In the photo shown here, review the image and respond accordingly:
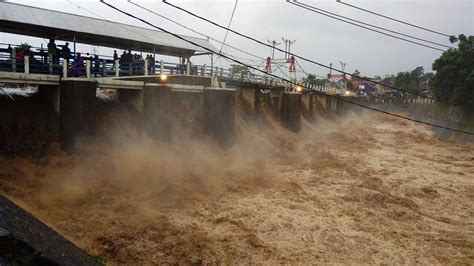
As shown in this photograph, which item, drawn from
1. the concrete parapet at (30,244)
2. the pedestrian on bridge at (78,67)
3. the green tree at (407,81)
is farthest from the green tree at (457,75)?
the concrete parapet at (30,244)

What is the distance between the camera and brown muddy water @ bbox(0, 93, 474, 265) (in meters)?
10.7

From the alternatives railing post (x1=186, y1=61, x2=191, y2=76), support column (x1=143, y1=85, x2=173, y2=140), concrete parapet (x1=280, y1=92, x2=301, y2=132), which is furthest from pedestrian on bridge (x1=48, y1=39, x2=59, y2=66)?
concrete parapet (x1=280, y1=92, x2=301, y2=132)

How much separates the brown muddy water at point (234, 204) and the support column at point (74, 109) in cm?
65

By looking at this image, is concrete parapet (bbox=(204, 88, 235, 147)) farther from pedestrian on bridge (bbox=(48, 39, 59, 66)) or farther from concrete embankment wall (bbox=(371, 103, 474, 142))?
concrete embankment wall (bbox=(371, 103, 474, 142))

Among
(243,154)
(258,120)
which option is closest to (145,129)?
(243,154)

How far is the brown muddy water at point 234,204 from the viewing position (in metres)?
10.7

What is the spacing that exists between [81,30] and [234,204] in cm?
1119

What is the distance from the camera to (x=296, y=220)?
13086mm

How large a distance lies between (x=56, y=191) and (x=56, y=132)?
3.38m

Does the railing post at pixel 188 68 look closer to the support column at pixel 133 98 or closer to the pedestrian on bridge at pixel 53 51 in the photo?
the support column at pixel 133 98

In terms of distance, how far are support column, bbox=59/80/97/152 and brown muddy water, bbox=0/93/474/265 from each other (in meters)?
0.65

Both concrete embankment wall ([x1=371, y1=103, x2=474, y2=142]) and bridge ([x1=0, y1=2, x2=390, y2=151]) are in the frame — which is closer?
bridge ([x1=0, y1=2, x2=390, y2=151])

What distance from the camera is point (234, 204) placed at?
46.4 ft

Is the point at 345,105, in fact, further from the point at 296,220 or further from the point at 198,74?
the point at 296,220
